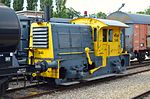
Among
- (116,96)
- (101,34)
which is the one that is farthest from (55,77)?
(101,34)

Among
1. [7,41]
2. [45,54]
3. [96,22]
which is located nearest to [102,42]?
[96,22]

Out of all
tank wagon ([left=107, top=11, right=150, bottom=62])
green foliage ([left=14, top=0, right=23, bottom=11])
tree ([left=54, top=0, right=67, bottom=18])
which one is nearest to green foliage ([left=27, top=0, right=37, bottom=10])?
green foliage ([left=14, top=0, right=23, bottom=11])

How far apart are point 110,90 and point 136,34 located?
11.2m

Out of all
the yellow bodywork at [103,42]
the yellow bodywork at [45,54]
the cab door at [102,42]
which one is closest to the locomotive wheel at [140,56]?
the yellow bodywork at [103,42]

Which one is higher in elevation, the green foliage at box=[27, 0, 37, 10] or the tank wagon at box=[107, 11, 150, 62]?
the green foliage at box=[27, 0, 37, 10]

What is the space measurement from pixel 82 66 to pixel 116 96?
2.75 meters

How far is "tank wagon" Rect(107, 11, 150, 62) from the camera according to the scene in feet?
72.9

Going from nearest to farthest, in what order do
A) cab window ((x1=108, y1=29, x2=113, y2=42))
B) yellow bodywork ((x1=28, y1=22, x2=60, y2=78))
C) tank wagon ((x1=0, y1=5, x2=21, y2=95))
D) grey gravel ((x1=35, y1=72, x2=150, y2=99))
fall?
tank wagon ((x1=0, y1=5, x2=21, y2=95)), grey gravel ((x1=35, y1=72, x2=150, y2=99)), yellow bodywork ((x1=28, y1=22, x2=60, y2=78)), cab window ((x1=108, y1=29, x2=113, y2=42))

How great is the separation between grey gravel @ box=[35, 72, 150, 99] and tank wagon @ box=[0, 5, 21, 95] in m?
1.74

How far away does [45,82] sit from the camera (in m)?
13.2

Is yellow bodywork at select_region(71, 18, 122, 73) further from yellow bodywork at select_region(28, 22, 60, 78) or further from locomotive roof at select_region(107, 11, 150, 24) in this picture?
locomotive roof at select_region(107, 11, 150, 24)

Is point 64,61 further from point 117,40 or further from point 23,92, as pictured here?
point 117,40

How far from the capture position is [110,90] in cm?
1216

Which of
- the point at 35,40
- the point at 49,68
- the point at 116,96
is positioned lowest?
the point at 116,96
